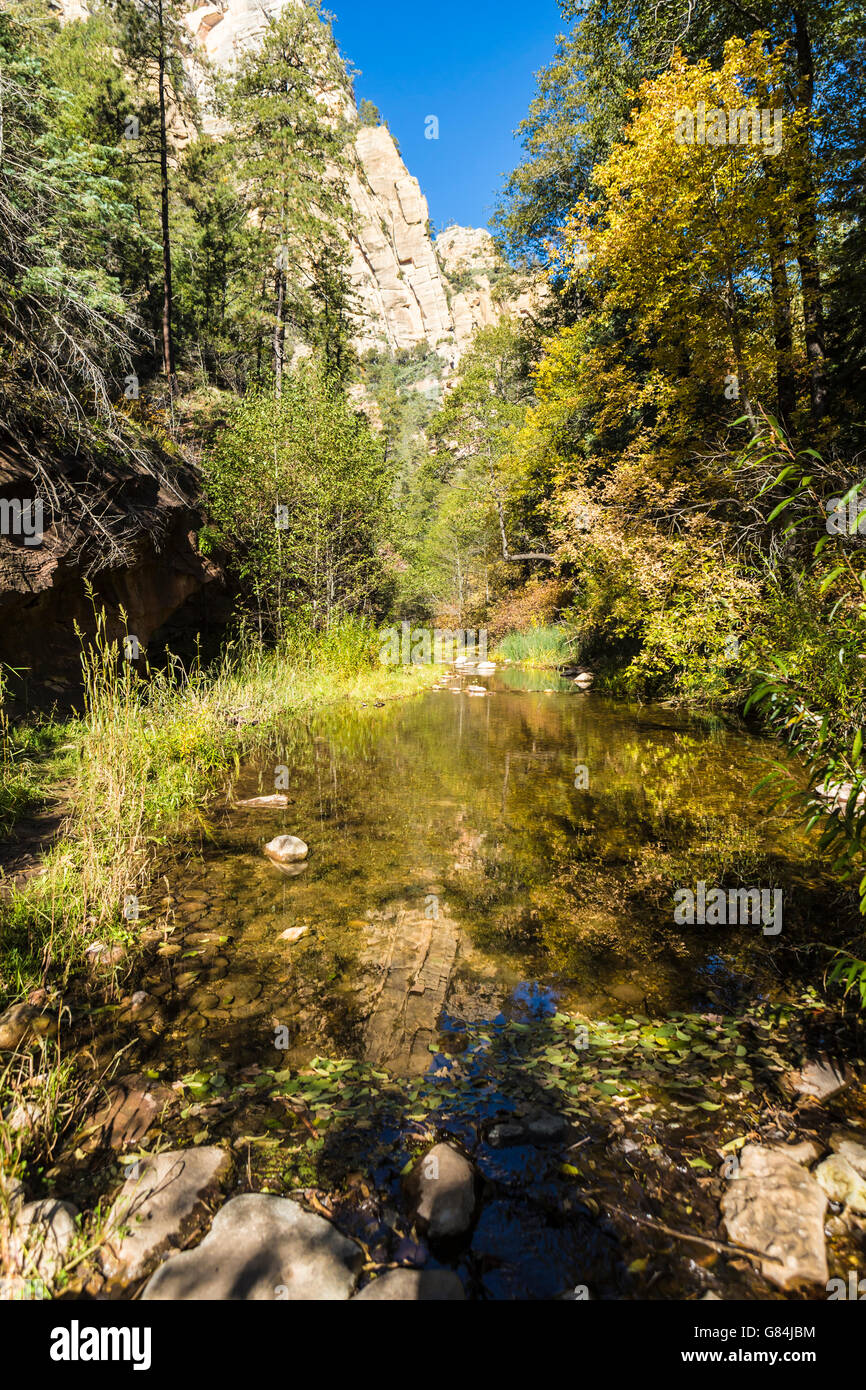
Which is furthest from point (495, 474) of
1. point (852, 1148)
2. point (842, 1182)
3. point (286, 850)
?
point (842, 1182)

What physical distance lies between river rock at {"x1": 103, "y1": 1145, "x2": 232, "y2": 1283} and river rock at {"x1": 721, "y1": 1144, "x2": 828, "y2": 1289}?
164 cm

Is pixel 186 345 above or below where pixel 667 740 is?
above

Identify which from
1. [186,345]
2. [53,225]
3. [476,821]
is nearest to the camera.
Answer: [476,821]

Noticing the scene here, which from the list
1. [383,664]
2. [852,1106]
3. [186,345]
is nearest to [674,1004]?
[852,1106]

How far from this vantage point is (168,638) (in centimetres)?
1002

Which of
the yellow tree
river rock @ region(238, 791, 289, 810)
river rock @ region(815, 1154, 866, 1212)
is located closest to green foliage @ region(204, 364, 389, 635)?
the yellow tree

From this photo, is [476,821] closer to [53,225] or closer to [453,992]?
[453,992]

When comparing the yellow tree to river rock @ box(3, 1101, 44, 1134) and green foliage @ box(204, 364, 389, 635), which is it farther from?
river rock @ box(3, 1101, 44, 1134)

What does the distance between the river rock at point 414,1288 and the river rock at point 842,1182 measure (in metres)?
1.23

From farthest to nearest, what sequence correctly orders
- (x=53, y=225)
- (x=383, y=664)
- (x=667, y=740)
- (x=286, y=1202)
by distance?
(x=383, y=664), (x=667, y=740), (x=53, y=225), (x=286, y=1202)

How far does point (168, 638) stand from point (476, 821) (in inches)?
279

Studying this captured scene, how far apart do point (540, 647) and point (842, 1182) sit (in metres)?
18.4

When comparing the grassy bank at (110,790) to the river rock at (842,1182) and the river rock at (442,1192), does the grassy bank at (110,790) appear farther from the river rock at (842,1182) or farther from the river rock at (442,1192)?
the river rock at (842,1182)

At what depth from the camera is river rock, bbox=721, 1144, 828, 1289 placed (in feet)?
5.36
